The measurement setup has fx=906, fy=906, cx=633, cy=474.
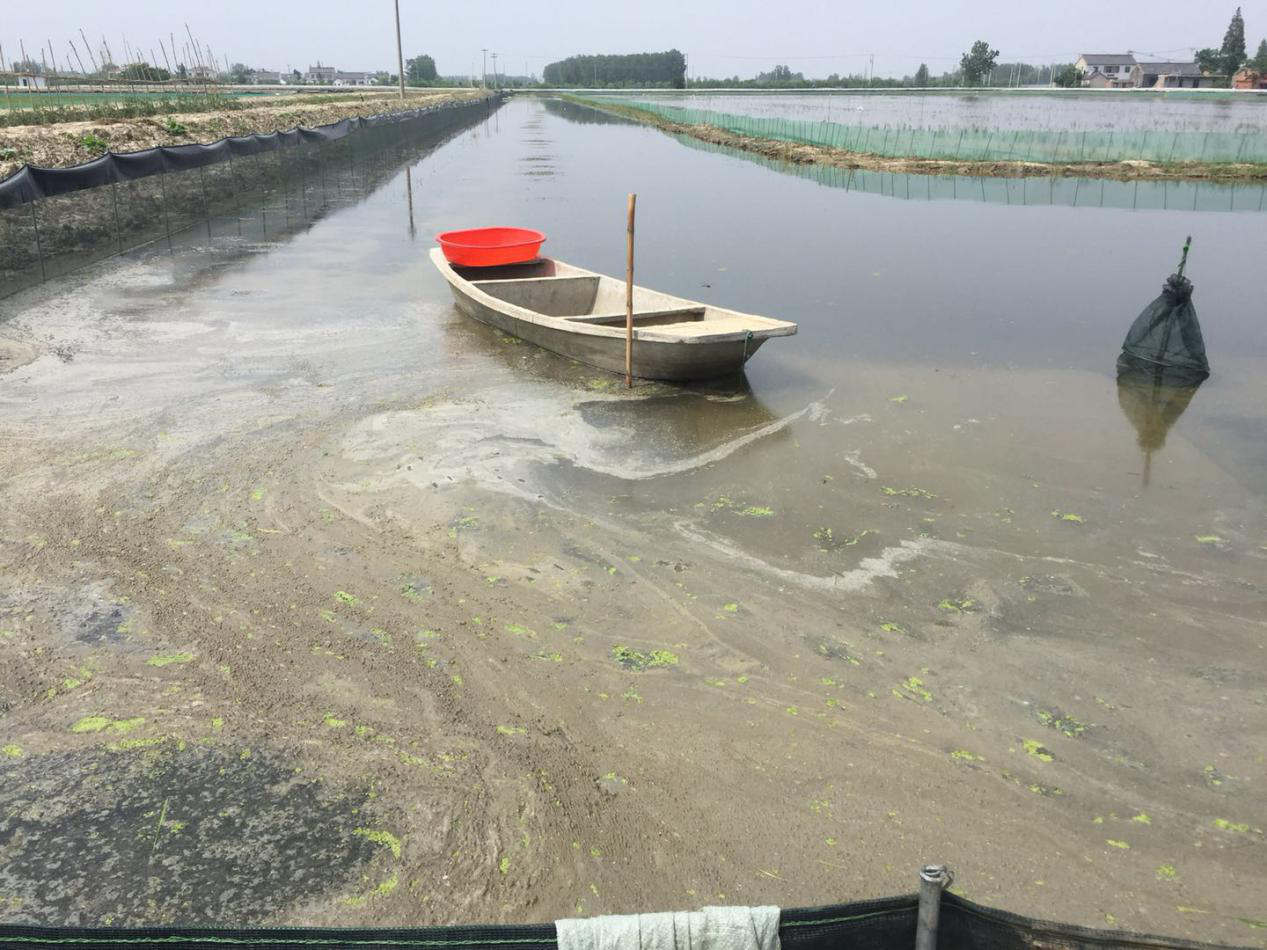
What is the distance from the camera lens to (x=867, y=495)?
802 centimetres

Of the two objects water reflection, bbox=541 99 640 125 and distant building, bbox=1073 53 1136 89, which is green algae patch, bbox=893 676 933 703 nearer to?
water reflection, bbox=541 99 640 125

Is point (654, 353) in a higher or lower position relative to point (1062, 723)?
higher

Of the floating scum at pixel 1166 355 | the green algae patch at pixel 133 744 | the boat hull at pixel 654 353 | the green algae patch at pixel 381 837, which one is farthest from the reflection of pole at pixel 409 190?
the green algae patch at pixel 381 837

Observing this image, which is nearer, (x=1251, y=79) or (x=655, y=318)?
(x=655, y=318)

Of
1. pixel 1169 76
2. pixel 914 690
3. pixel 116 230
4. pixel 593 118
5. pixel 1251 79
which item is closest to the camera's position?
pixel 914 690

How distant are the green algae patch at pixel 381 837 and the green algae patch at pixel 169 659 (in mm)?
1918

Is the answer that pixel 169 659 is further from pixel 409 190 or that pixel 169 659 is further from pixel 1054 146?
pixel 1054 146

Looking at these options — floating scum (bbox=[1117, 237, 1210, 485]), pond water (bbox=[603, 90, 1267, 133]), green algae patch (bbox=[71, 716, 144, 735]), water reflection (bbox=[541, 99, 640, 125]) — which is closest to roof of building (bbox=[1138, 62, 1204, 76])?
pond water (bbox=[603, 90, 1267, 133])

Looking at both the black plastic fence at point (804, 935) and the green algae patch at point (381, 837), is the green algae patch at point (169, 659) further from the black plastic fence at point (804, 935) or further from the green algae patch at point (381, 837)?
the black plastic fence at point (804, 935)

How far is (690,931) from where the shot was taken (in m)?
2.52

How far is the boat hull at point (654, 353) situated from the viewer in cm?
1009

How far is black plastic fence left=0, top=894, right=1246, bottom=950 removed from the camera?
92.7 inches

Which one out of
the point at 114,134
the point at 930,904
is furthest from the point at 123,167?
the point at 930,904

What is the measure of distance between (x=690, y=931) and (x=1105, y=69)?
158m
